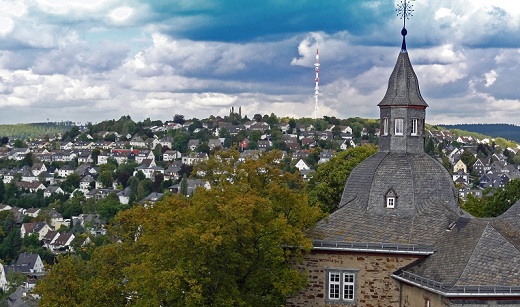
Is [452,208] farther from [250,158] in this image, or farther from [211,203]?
[211,203]

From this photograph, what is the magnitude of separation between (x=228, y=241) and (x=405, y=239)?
7898mm

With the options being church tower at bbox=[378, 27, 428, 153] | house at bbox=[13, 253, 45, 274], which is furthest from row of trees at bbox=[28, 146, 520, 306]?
house at bbox=[13, 253, 45, 274]

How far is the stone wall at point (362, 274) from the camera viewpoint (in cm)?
3114

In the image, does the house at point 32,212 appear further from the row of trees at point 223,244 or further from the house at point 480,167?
the row of trees at point 223,244

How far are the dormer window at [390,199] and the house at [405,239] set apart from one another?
0.04 metres

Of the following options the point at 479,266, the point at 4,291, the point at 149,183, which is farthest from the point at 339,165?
the point at 149,183

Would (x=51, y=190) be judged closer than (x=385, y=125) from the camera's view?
No

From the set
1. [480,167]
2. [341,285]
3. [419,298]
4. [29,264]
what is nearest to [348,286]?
[341,285]

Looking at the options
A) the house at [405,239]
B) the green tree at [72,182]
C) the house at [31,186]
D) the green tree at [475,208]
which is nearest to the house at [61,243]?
the house at [31,186]

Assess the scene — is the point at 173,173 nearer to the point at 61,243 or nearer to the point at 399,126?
the point at 61,243

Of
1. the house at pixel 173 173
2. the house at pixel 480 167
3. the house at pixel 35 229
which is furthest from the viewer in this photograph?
the house at pixel 173 173

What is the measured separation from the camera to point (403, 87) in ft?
119

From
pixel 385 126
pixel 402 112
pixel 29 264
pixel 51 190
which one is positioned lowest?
pixel 29 264

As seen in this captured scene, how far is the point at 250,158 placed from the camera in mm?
32562
